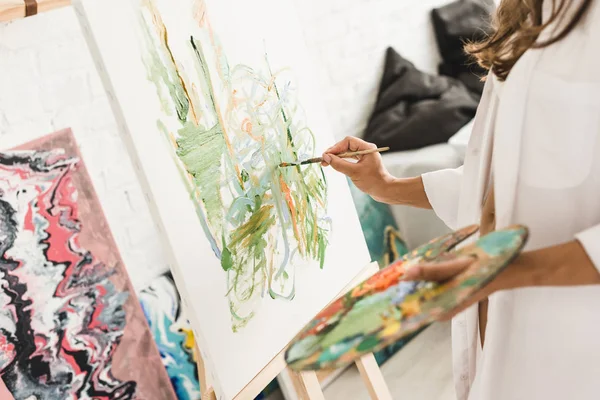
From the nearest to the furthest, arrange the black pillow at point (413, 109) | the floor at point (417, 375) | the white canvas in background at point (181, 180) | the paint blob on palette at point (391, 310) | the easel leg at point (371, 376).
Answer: the paint blob on palette at point (391, 310) < the white canvas in background at point (181, 180) < the easel leg at point (371, 376) < the floor at point (417, 375) < the black pillow at point (413, 109)

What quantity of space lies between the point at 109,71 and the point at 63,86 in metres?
0.57

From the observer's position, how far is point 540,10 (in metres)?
0.83

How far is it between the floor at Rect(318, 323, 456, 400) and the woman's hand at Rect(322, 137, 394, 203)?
1.04 metres

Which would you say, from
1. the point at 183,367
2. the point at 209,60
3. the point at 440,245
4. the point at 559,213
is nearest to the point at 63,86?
the point at 209,60

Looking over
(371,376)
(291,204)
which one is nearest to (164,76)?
(291,204)

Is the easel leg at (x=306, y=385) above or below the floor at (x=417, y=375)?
above

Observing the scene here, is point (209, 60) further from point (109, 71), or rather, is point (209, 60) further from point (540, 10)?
point (540, 10)

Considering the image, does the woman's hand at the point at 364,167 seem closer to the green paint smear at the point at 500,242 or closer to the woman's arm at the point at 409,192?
the woman's arm at the point at 409,192

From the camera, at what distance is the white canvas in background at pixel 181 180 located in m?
0.88

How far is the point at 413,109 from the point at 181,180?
1.42m

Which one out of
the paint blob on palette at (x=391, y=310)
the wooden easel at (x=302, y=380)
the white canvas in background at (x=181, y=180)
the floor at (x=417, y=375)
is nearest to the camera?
the paint blob on palette at (x=391, y=310)

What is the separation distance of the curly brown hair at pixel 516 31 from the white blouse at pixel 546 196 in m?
0.01

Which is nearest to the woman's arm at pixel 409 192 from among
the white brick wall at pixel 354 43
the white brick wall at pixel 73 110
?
the white brick wall at pixel 73 110

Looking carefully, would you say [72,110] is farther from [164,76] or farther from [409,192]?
[409,192]
